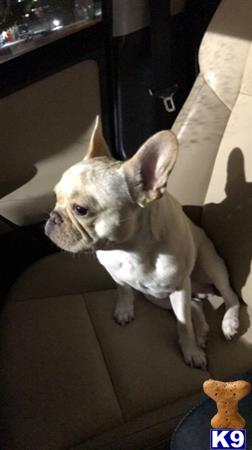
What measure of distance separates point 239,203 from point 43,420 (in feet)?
1.90

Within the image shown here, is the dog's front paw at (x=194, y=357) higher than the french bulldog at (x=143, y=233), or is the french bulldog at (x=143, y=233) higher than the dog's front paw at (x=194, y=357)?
the french bulldog at (x=143, y=233)

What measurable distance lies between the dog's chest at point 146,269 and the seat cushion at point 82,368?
124mm

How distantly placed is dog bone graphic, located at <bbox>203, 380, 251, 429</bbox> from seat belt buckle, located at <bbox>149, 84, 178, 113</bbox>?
2.99 ft

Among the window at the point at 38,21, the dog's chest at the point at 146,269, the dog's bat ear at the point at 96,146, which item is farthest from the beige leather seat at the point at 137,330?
the window at the point at 38,21

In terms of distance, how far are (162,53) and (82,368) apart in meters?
0.80

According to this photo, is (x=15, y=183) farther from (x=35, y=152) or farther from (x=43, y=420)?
(x=43, y=420)

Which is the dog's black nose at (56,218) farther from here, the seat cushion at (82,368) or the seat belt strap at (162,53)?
the seat belt strap at (162,53)

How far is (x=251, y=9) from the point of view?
1.12m

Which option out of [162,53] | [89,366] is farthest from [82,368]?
[162,53]

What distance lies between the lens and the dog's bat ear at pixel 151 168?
91 centimetres

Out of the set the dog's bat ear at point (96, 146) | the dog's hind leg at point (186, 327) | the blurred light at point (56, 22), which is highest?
the blurred light at point (56, 22)

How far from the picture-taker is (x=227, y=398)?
2.35 feet

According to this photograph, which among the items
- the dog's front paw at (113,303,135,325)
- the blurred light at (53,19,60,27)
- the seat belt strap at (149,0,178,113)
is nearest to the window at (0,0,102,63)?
the blurred light at (53,19,60,27)

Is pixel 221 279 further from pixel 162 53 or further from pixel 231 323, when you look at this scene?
pixel 162 53
